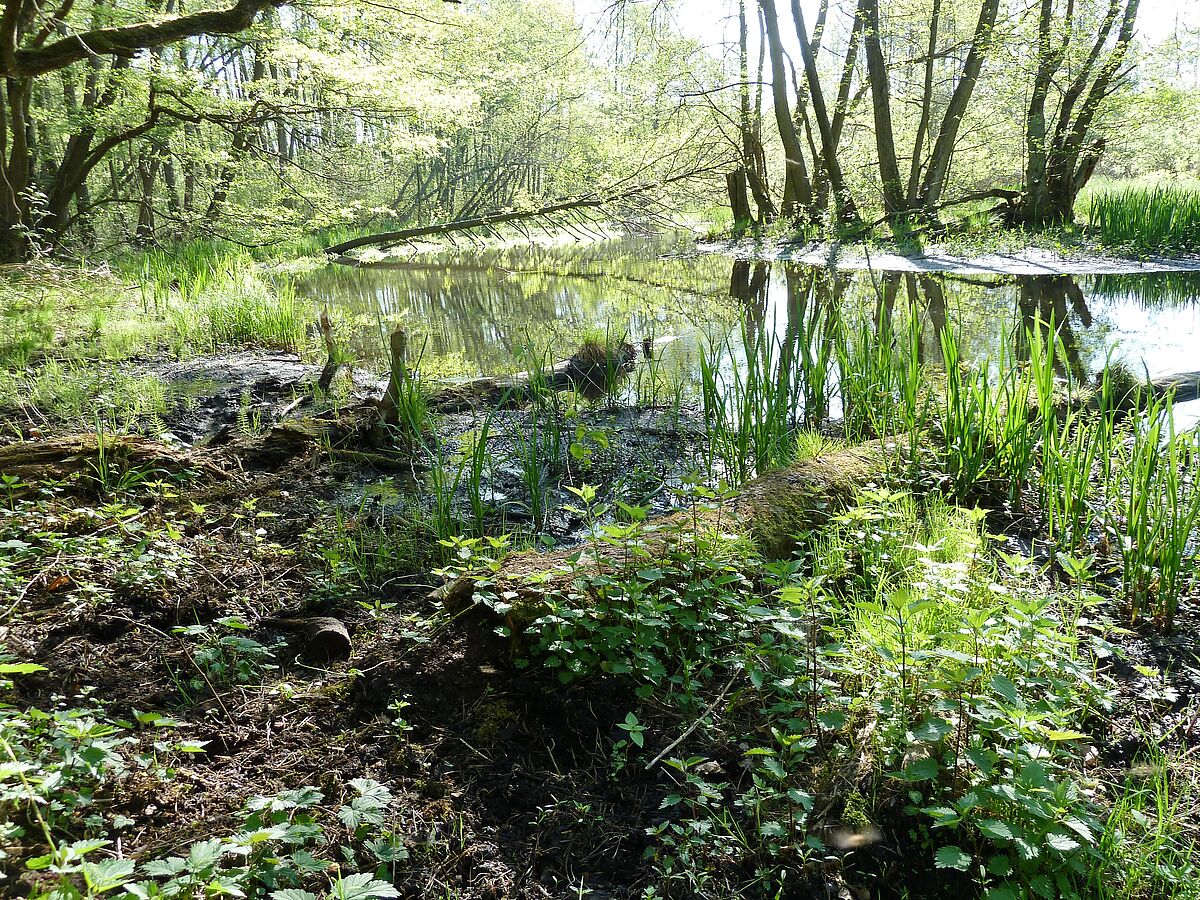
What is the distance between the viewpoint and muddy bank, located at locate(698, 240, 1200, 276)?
10758mm

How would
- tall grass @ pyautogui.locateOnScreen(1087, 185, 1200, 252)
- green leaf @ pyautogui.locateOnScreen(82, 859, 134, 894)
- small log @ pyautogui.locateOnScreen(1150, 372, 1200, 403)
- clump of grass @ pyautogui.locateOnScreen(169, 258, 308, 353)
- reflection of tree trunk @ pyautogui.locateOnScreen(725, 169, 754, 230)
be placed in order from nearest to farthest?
1. green leaf @ pyautogui.locateOnScreen(82, 859, 134, 894)
2. small log @ pyautogui.locateOnScreen(1150, 372, 1200, 403)
3. clump of grass @ pyautogui.locateOnScreen(169, 258, 308, 353)
4. tall grass @ pyautogui.locateOnScreen(1087, 185, 1200, 252)
5. reflection of tree trunk @ pyautogui.locateOnScreen(725, 169, 754, 230)

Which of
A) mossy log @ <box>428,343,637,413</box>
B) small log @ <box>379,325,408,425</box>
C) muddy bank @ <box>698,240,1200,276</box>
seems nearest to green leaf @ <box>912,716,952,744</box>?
small log @ <box>379,325,408,425</box>

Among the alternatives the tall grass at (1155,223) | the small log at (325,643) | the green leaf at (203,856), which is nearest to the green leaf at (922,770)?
the green leaf at (203,856)

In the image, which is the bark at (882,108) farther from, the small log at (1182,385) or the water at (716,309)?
the small log at (1182,385)

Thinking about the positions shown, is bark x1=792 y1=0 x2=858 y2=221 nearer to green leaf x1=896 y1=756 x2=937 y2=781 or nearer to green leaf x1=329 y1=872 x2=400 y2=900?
green leaf x1=896 y1=756 x2=937 y2=781

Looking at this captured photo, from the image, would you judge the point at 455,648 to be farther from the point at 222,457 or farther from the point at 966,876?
the point at 222,457

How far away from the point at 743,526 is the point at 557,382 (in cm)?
343

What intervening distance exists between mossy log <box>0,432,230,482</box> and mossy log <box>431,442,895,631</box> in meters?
1.95

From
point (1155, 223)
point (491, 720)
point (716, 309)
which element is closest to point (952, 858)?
point (491, 720)

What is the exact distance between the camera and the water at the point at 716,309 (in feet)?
20.8

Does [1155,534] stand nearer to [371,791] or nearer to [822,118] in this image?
Answer: [371,791]

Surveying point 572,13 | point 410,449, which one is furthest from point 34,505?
point 572,13

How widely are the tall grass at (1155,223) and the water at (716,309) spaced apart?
1747mm

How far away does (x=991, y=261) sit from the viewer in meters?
11.5
